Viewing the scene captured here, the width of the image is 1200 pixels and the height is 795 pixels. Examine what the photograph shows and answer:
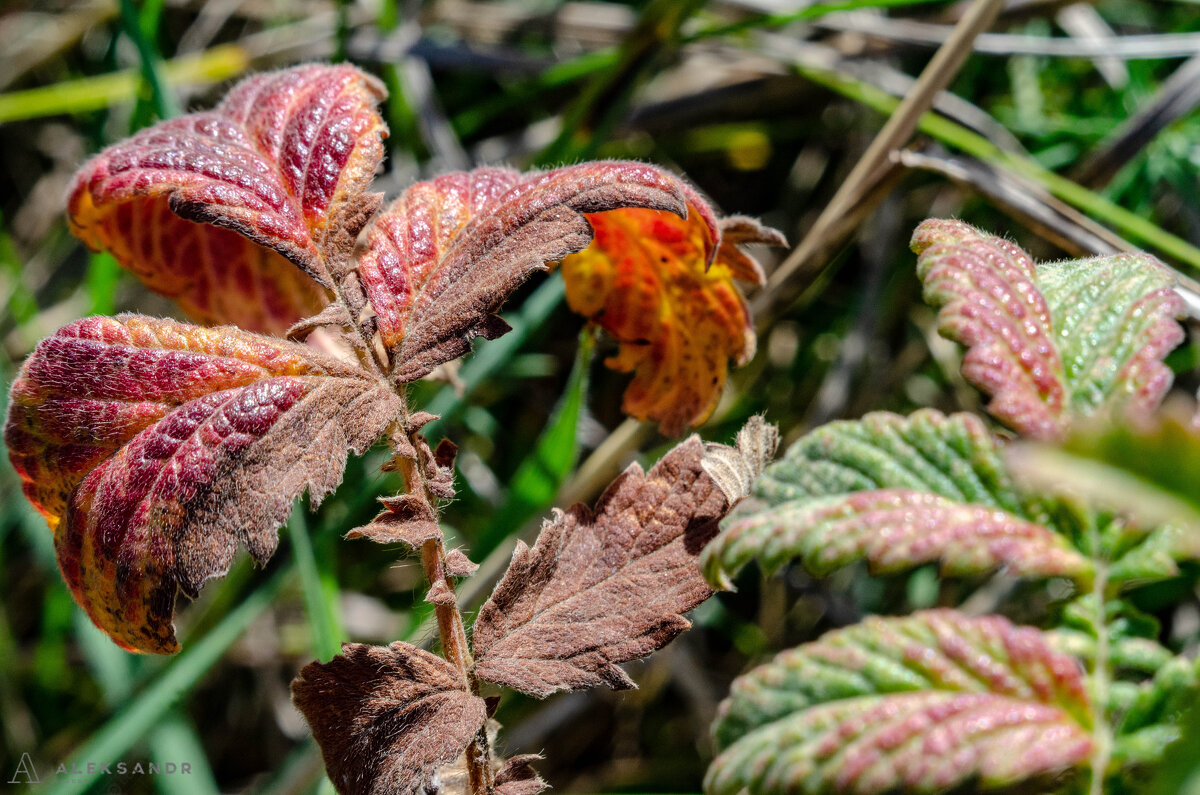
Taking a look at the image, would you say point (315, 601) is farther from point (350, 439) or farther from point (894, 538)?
point (894, 538)

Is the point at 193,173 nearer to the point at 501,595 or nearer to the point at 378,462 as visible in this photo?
the point at 501,595

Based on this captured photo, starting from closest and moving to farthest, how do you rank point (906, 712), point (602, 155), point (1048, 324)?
1. point (906, 712)
2. point (1048, 324)
3. point (602, 155)

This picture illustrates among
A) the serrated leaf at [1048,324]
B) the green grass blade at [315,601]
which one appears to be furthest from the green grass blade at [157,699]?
the serrated leaf at [1048,324]

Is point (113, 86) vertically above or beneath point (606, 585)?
above

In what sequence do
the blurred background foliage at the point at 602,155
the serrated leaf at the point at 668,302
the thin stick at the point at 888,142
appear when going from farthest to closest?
1. the blurred background foliage at the point at 602,155
2. the thin stick at the point at 888,142
3. the serrated leaf at the point at 668,302

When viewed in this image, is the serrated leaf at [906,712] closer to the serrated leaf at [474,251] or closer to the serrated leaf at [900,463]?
the serrated leaf at [900,463]

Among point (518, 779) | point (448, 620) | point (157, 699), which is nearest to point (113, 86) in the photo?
point (157, 699)

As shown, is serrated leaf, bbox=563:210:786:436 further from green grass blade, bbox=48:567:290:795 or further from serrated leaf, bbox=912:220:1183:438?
green grass blade, bbox=48:567:290:795

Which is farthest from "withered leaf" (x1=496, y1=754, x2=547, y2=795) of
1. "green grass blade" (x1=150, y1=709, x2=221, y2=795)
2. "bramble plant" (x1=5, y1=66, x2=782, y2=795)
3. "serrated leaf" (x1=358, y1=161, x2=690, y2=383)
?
"green grass blade" (x1=150, y1=709, x2=221, y2=795)
